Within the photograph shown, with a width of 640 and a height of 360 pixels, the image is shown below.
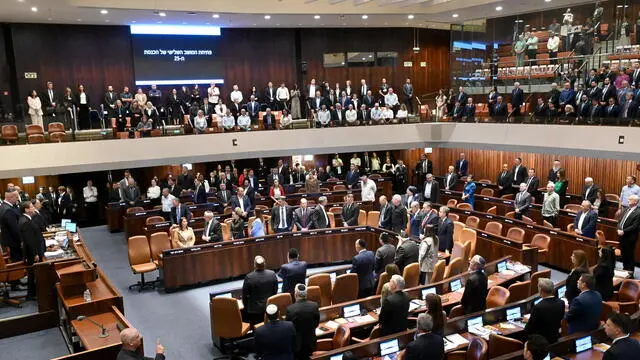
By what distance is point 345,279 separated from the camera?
7859mm

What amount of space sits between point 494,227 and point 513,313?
4.78 m

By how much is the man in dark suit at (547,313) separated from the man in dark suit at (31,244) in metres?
7.06

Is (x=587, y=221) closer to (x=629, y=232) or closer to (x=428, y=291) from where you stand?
(x=629, y=232)

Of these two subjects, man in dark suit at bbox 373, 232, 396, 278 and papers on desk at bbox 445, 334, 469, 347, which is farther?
man in dark suit at bbox 373, 232, 396, 278

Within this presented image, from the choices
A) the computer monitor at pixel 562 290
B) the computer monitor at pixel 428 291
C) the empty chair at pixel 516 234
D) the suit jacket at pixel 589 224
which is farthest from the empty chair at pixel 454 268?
the suit jacket at pixel 589 224

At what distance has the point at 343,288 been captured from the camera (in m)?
7.88

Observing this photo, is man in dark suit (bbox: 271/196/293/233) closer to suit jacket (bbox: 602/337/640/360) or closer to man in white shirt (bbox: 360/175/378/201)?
man in white shirt (bbox: 360/175/378/201)

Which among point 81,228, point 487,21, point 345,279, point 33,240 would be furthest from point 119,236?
point 487,21

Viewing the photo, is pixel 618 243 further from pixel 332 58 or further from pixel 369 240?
pixel 332 58

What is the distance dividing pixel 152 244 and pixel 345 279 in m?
4.61

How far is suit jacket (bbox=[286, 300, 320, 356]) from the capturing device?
577 cm

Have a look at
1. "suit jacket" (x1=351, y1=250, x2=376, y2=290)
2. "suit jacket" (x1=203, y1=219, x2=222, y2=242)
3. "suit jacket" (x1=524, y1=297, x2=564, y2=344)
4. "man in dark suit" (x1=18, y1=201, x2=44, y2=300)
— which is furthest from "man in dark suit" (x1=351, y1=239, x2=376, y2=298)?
"man in dark suit" (x1=18, y1=201, x2=44, y2=300)

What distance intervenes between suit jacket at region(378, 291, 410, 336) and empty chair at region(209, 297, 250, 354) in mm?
2076

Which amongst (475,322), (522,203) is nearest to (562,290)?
(475,322)
